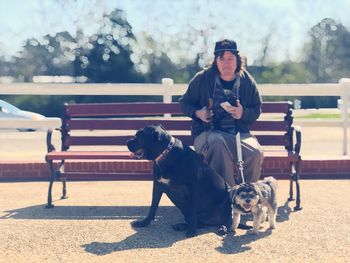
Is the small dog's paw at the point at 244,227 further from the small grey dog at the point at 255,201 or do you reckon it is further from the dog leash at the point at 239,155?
the dog leash at the point at 239,155

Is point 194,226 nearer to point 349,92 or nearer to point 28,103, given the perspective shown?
point 349,92

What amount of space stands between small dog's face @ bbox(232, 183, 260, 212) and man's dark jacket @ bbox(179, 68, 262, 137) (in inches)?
34.4

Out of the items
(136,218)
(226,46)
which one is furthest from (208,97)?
(136,218)

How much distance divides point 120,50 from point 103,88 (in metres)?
18.7

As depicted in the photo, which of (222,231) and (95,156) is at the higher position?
(95,156)

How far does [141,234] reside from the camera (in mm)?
3910

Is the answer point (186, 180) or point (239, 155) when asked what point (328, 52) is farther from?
point (186, 180)

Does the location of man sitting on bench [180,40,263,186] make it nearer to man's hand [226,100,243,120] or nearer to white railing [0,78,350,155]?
man's hand [226,100,243,120]

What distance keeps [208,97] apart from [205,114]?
196mm

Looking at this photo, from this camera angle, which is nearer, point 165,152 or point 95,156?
point 165,152

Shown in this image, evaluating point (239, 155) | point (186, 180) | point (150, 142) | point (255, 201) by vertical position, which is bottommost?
point (255, 201)

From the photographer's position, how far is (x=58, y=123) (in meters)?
6.78

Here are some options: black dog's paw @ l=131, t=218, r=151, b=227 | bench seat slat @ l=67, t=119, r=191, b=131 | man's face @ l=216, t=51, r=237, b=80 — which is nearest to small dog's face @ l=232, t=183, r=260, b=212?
black dog's paw @ l=131, t=218, r=151, b=227

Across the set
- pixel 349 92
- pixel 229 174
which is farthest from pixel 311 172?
pixel 229 174
